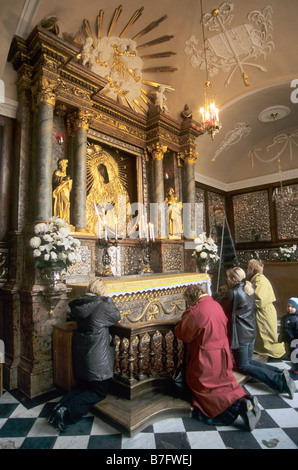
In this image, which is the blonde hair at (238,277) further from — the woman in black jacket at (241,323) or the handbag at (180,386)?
the handbag at (180,386)

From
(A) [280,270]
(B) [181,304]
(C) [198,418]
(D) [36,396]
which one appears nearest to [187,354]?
(C) [198,418]

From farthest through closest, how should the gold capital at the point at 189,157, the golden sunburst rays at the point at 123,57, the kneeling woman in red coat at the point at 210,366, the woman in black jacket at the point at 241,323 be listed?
the gold capital at the point at 189,157, the golden sunburst rays at the point at 123,57, the woman in black jacket at the point at 241,323, the kneeling woman in red coat at the point at 210,366

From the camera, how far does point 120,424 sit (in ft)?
8.37

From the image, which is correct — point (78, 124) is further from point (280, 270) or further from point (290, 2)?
point (280, 270)

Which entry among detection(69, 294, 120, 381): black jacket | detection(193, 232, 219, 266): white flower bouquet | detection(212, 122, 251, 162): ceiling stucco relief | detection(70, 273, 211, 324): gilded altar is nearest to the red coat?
detection(69, 294, 120, 381): black jacket

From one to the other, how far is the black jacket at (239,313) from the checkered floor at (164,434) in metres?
0.72

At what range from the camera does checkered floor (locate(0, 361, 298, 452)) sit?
2352 millimetres

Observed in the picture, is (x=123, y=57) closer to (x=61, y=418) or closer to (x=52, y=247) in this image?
(x=52, y=247)

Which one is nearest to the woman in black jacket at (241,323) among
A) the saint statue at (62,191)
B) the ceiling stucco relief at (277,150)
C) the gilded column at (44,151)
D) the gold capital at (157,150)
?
the gilded column at (44,151)

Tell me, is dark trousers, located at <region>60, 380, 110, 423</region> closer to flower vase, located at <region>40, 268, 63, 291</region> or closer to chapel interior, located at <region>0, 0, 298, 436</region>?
chapel interior, located at <region>0, 0, 298, 436</region>

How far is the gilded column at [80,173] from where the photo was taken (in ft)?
17.1

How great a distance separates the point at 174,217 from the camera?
7309 mm

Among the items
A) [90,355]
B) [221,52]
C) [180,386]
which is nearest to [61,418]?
[90,355]

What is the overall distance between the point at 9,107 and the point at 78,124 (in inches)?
47.5
